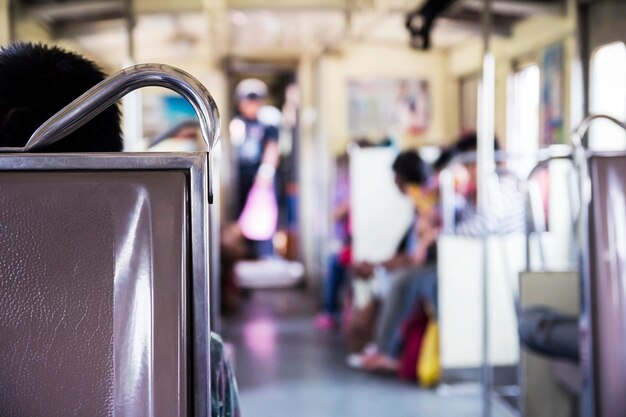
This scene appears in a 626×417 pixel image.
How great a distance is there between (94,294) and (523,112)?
4607 millimetres

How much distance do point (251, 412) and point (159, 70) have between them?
3151mm

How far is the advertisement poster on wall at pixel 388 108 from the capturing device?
27.7 ft

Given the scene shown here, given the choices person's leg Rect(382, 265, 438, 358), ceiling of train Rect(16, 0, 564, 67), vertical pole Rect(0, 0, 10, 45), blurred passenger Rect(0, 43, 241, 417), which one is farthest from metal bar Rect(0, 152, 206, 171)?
person's leg Rect(382, 265, 438, 358)

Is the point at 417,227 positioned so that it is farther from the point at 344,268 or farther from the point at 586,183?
Result: the point at 586,183

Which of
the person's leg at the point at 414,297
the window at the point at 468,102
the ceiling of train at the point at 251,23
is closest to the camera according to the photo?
the ceiling of train at the point at 251,23

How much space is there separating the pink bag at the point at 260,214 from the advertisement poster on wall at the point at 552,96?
24.2 feet

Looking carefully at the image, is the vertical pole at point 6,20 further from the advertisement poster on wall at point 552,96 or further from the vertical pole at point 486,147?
the advertisement poster on wall at point 552,96

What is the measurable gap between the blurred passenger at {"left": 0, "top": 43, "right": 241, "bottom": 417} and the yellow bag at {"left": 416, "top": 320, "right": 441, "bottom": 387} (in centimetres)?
355

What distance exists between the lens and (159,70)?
3.76 ft

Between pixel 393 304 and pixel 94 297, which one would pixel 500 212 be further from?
pixel 94 297

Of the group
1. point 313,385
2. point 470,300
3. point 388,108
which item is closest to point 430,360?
point 470,300

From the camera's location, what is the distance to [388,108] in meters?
8.51

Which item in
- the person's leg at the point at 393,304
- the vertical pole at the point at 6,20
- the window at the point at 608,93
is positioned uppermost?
the vertical pole at the point at 6,20

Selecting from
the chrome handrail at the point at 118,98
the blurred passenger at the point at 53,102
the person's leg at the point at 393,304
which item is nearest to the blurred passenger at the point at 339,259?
the person's leg at the point at 393,304
